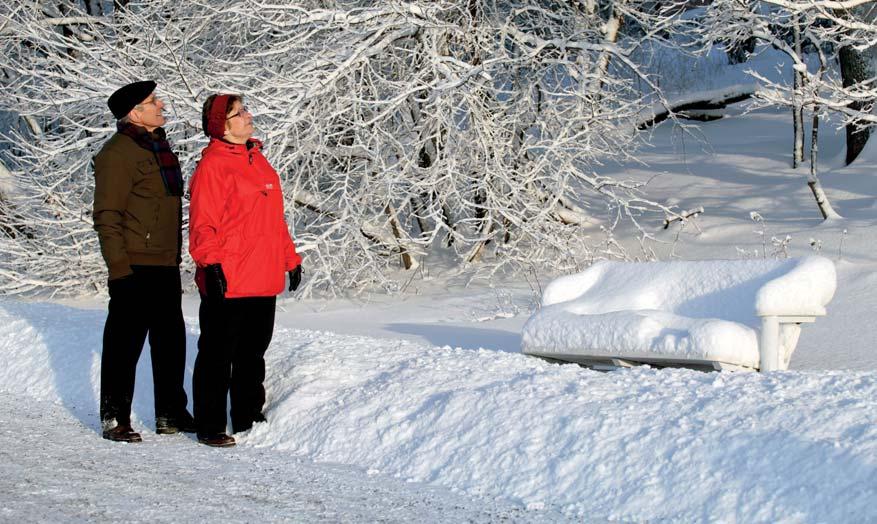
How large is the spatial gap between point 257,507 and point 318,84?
7.12 metres

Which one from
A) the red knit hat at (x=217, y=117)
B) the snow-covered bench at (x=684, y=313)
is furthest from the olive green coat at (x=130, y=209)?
the snow-covered bench at (x=684, y=313)

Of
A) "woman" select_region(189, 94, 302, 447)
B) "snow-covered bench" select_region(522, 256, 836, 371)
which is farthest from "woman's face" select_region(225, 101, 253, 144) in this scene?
"snow-covered bench" select_region(522, 256, 836, 371)

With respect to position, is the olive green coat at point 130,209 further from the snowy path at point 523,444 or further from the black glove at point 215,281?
the snowy path at point 523,444

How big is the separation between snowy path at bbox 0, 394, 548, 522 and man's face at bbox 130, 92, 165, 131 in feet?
5.12

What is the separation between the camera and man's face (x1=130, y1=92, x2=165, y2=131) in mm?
5555

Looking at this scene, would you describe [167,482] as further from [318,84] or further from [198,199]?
[318,84]

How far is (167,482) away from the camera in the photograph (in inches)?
178

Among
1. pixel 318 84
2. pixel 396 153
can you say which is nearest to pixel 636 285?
pixel 318 84

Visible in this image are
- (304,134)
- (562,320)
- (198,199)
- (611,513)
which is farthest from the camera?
(304,134)

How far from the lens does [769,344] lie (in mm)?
5891

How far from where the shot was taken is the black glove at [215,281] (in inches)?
205

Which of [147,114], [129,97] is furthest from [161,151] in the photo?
[129,97]

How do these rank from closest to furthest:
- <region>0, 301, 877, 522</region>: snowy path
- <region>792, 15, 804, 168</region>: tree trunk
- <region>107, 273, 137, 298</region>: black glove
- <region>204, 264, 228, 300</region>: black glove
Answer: <region>0, 301, 877, 522</region>: snowy path
<region>204, 264, 228, 300</region>: black glove
<region>107, 273, 137, 298</region>: black glove
<region>792, 15, 804, 168</region>: tree trunk

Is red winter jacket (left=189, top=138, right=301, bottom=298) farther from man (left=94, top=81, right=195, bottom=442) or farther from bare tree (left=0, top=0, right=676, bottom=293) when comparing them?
bare tree (left=0, top=0, right=676, bottom=293)
